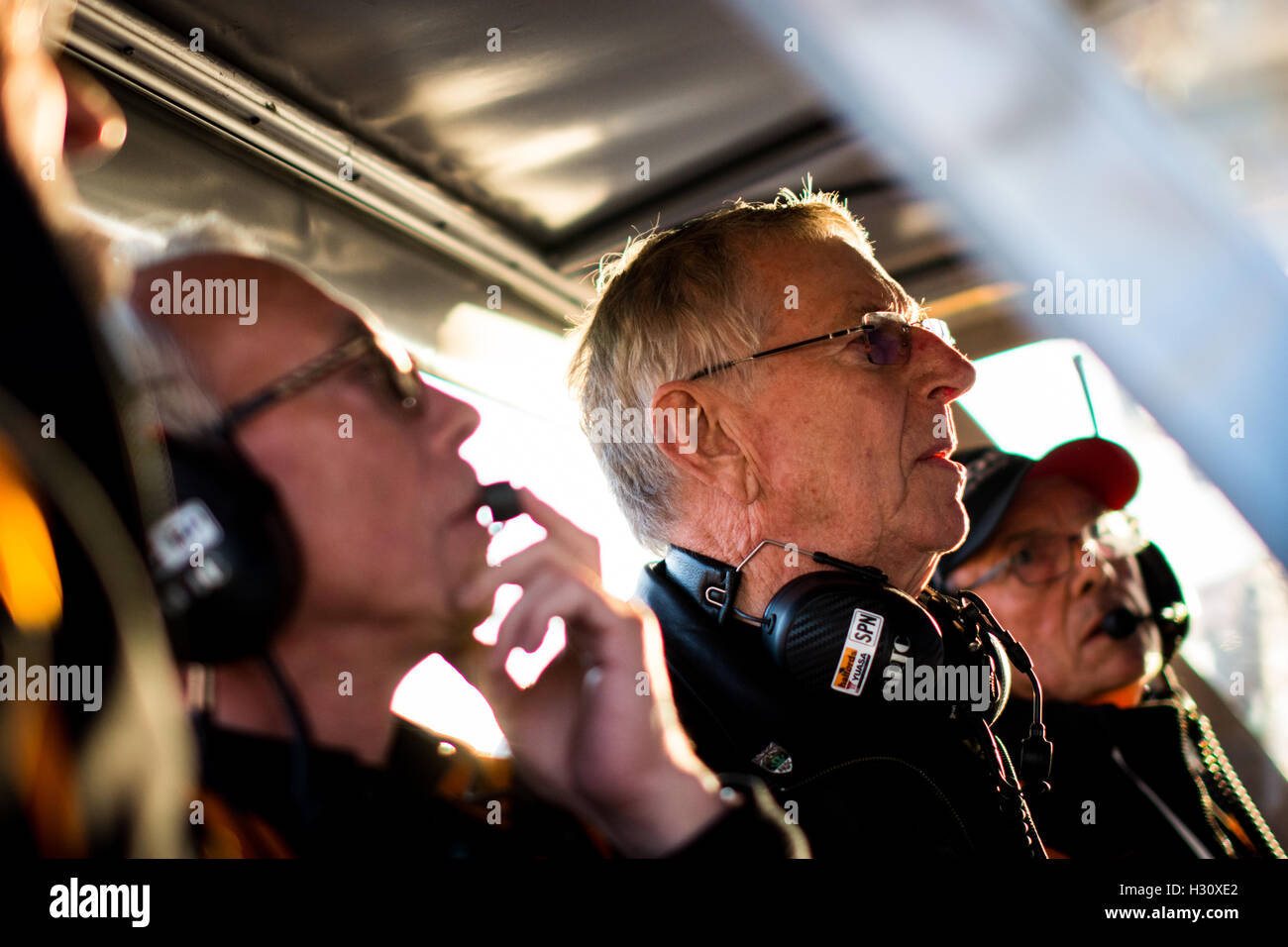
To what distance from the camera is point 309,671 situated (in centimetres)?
84

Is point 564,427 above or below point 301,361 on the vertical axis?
above

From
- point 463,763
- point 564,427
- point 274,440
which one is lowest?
point 463,763

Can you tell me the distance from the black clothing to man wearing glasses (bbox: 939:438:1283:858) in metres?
0.87

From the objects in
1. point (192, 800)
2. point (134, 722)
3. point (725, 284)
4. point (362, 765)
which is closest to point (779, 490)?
point (725, 284)

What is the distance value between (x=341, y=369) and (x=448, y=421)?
11cm

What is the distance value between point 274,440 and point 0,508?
12.9 inches

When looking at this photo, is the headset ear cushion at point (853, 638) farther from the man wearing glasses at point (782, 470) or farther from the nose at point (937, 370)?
the nose at point (937, 370)

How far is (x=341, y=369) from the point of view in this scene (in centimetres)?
85
